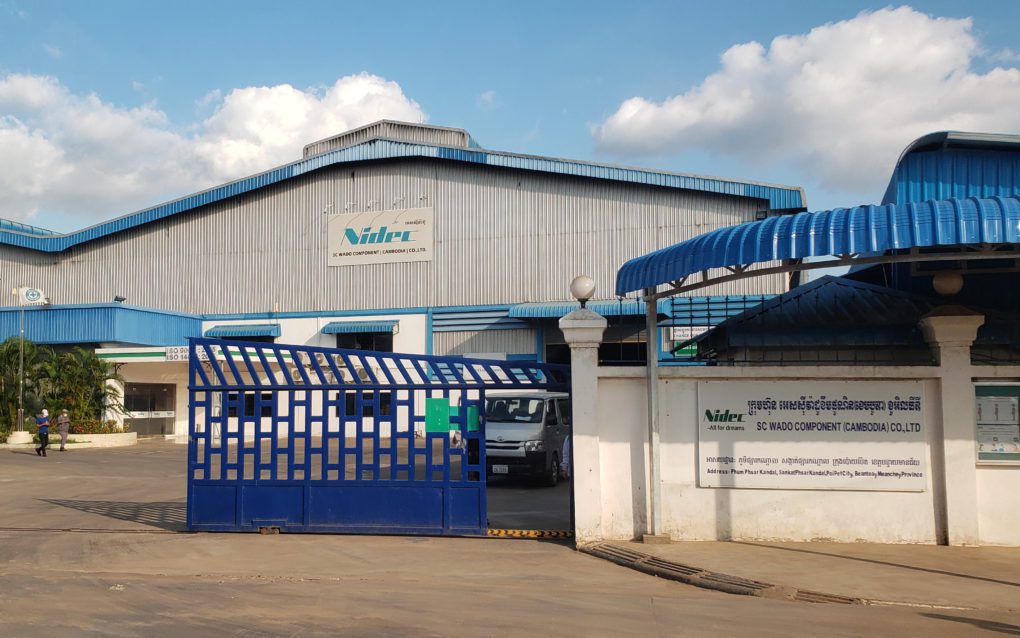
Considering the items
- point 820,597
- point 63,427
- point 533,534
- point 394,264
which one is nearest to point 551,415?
point 533,534

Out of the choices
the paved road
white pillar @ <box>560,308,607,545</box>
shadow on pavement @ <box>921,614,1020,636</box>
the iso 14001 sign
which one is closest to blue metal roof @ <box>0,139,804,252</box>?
the iso 14001 sign

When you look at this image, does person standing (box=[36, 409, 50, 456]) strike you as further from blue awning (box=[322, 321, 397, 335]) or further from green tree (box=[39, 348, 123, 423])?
blue awning (box=[322, 321, 397, 335])

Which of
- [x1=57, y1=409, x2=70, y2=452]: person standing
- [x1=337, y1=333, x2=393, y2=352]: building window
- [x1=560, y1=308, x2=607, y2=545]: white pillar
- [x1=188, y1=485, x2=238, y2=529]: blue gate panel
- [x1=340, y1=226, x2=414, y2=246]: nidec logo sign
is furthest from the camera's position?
[x1=337, y1=333, x2=393, y2=352]: building window

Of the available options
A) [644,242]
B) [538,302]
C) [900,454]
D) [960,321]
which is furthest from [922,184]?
[538,302]

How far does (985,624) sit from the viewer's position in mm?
7227

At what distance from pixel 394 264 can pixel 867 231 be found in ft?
88.2

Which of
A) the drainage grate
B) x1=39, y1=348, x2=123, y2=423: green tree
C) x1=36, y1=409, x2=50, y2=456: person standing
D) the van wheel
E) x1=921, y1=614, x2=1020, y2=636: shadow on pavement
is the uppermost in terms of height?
x1=39, y1=348, x2=123, y2=423: green tree

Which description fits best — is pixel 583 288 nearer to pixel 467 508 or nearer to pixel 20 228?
pixel 467 508

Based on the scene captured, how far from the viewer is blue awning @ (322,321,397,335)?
3369cm

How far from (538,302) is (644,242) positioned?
4.59 meters

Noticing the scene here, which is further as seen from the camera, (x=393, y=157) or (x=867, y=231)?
(x=393, y=157)

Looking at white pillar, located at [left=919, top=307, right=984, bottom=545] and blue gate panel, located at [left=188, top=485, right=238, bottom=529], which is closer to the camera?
white pillar, located at [left=919, top=307, right=984, bottom=545]

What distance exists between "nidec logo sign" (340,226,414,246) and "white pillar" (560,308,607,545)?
23.9 metres

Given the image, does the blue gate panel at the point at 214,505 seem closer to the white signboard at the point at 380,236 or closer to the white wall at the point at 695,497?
the white wall at the point at 695,497
